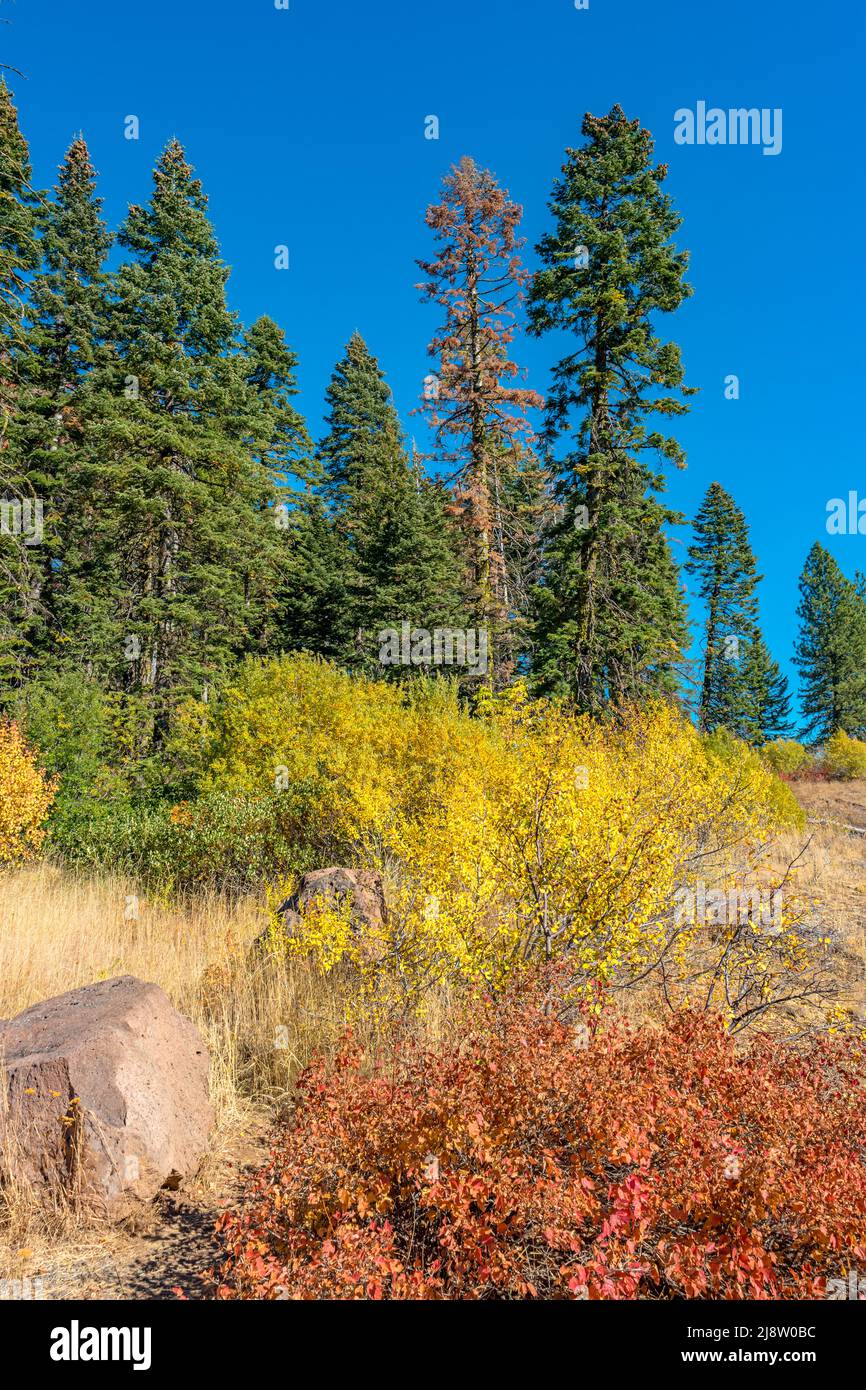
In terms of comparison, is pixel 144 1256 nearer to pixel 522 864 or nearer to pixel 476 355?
pixel 522 864

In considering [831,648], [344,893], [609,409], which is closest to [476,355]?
[609,409]

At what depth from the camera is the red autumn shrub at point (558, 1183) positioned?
8.66 feet

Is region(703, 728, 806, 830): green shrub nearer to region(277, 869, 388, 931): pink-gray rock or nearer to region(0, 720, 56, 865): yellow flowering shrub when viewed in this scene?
region(277, 869, 388, 931): pink-gray rock

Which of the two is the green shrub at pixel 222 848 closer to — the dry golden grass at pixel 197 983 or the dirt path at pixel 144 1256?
the dry golden grass at pixel 197 983

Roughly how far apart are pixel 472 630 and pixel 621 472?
5.44 m

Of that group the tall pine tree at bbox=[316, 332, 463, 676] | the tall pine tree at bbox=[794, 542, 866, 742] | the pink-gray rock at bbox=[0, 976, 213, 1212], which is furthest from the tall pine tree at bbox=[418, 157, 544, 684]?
the tall pine tree at bbox=[794, 542, 866, 742]

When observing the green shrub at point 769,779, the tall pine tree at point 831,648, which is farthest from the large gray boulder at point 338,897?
the tall pine tree at point 831,648

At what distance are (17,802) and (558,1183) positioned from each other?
10424mm

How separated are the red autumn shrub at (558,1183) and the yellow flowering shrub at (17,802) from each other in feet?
29.7

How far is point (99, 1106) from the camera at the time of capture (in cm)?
362

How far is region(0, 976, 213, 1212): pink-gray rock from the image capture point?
357cm
